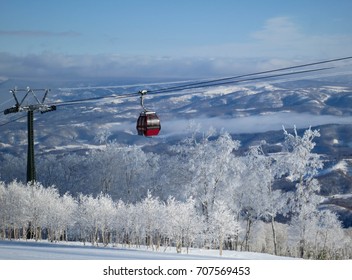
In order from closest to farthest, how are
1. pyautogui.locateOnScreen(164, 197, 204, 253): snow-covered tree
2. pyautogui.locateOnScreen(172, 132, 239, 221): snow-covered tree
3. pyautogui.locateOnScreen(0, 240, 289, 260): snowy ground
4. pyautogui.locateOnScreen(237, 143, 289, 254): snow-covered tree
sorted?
1. pyautogui.locateOnScreen(0, 240, 289, 260): snowy ground
2. pyautogui.locateOnScreen(237, 143, 289, 254): snow-covered tree
3. pyautogui.locateOnScreen(172, 132, 239, 221): snow-covered tree
4. pyautogui.locateOnScreen(164, 197, 204, 253): snow-covered tree

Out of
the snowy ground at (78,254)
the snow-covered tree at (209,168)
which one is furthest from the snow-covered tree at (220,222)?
the snowy ground at (78,254)

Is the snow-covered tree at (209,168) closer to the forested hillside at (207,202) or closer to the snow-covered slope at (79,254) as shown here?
the forested hillside at (207,202)

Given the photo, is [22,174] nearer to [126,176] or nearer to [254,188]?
[126,176]

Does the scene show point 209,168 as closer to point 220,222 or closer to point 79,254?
point 220,222

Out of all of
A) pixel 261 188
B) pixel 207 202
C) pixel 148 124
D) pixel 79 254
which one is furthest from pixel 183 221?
pixel 148 124

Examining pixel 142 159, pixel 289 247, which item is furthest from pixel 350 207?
pixel 142 159

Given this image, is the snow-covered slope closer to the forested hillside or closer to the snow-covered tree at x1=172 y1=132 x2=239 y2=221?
the forested hillside

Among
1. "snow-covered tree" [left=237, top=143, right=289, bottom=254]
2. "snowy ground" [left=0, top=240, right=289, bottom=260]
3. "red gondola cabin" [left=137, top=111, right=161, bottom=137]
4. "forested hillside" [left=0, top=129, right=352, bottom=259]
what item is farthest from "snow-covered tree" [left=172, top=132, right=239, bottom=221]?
"red gondola cabin" [left=137, top=111, right=161, bottom=137]

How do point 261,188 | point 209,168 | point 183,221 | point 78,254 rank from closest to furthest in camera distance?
1. point 78,254
2. point 209,168
3. point 261,188
4. point 183,221
